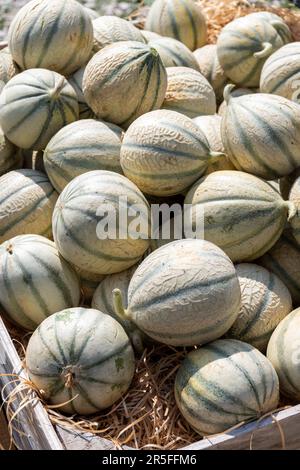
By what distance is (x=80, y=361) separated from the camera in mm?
2379

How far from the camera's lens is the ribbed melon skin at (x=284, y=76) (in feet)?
10.8

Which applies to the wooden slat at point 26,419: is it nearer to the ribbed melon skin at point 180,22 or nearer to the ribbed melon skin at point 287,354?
the ribbed melon skin at point 287,354

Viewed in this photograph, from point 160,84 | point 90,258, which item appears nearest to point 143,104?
point 160,84

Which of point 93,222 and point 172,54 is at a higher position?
point 172,54

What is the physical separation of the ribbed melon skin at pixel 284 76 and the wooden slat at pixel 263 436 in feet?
5.29

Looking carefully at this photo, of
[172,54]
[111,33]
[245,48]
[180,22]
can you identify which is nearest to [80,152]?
[111,33]

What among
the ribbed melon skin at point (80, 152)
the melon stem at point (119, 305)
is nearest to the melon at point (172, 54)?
the ribbed melon skin at point (80, 152)

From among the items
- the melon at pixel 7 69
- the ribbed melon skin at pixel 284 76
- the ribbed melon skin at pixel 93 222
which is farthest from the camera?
the melon at pixel 7 69

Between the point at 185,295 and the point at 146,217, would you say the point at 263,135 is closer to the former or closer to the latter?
the point at 146,217

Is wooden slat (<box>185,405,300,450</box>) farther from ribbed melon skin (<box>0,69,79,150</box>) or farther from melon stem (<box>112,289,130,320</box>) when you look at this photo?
ribbed melon skin (<box>0,69,79,150</box>)

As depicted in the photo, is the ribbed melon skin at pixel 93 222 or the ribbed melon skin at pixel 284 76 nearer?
the ribbed melon skin at pixel 93 222

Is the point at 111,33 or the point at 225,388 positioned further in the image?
the point at 111,33

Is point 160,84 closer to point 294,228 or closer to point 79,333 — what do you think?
point 294,228

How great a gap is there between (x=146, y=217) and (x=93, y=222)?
Result: 9.4 inches
